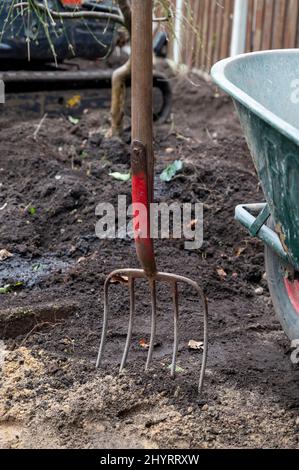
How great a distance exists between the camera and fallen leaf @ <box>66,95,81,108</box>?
6.75 metres

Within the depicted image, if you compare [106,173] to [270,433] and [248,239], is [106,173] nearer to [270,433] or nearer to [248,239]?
[248,239]

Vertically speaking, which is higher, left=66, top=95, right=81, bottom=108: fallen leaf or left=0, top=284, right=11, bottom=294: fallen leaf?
Result: left=66, top=95, right=81, bottom=108: fallen leaf

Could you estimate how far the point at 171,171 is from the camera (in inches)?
197

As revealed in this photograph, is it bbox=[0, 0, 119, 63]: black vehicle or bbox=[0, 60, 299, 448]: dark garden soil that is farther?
bbox=[0, 0, 119, 63]: black vehicle

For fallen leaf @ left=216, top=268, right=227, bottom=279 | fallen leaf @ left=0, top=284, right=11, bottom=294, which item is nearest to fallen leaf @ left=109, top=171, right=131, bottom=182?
fallen leaf @ left=216, top=268, right=227, bottom=279

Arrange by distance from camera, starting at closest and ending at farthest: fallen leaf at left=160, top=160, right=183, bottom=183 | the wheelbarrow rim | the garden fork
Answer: the wheelbarrow rim → the garden fork → fallen leaf at left=160, top=160, right=183, bottom=183

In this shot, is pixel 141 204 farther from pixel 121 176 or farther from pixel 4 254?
pixel 121 176

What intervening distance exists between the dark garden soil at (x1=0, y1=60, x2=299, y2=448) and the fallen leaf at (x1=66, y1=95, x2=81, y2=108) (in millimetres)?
949

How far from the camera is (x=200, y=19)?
8773 millimetres

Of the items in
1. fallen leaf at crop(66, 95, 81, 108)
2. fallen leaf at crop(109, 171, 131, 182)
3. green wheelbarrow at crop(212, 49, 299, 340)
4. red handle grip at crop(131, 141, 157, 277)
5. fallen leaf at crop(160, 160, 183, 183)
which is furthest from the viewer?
fallen leaf at crop(66, 95, 81, 108)

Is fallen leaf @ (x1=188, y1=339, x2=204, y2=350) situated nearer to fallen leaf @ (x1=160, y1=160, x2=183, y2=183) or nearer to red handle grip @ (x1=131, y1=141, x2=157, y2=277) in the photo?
red handle grip @ (x1=131, y1=141, x2=157, y2=277)

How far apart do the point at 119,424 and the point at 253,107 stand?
127 cm

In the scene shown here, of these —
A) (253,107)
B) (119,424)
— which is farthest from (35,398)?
(253,107)

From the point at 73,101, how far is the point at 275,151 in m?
4.39
